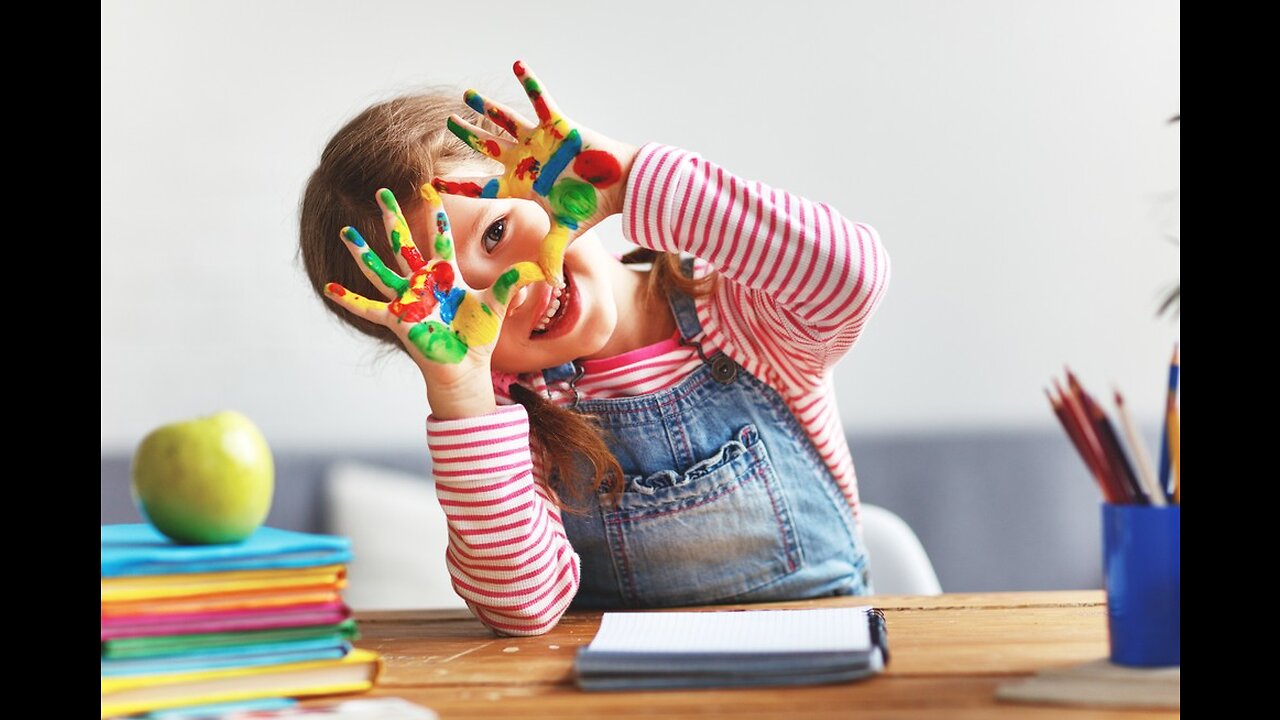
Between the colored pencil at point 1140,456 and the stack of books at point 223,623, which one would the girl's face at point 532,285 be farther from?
the colored pencil at point 1140,456

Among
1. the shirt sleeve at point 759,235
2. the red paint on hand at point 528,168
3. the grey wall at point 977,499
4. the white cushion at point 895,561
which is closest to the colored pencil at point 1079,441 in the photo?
the shirt sleeve at point 759,235

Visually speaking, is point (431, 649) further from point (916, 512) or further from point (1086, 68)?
point (1086, 68)

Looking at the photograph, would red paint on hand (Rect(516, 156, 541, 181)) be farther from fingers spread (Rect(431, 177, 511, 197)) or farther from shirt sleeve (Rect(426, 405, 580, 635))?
shirt sleeve (Rect(426, 405, 580, 635))

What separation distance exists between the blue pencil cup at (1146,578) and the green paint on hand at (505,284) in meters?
0.48

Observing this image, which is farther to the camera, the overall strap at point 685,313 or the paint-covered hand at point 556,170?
the overall strap at point 685,313

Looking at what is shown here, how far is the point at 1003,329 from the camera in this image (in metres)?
2.22

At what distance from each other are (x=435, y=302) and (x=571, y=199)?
5.6 inches

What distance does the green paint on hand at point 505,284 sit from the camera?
→ 940 millimetres

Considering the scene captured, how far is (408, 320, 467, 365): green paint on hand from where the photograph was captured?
936mm

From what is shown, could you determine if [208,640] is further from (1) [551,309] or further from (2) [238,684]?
(1) [551,309]

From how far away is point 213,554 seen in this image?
2.23ft

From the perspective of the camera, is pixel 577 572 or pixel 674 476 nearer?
pixel 577 572
